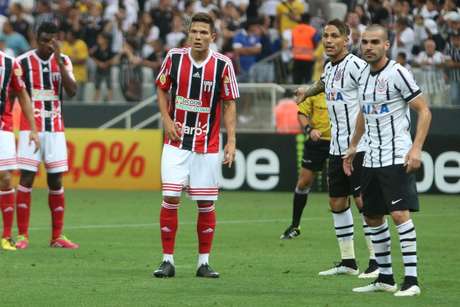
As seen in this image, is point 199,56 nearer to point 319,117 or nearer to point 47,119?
point 47,119

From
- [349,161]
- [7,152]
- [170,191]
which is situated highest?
[349,161]

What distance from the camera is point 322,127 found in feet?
49.4

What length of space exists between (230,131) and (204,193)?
606mm

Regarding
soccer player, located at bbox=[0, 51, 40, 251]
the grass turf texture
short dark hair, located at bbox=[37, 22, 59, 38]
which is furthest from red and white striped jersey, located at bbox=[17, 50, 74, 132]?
the grass turf texture

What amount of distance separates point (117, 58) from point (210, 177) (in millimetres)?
16868

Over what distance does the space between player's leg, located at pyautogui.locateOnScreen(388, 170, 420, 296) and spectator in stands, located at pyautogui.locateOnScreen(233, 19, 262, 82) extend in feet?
54.1

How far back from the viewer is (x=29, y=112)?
508 inches

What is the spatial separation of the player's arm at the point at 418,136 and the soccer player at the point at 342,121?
152cm

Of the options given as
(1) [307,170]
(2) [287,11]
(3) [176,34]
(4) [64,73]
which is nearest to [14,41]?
(3) [176,34]

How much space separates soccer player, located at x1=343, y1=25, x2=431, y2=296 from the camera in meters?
9.86

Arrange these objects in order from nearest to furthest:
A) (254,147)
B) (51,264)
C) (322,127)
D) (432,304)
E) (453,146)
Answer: (432,304)
(51,264)
(322,127)
(453,146)
(254,147)

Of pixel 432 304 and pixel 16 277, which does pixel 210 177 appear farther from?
pixel 432 304

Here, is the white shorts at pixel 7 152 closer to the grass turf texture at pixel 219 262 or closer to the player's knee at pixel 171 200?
the grass turf texture at pixel 219 262

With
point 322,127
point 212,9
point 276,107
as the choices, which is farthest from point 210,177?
point 212,9
